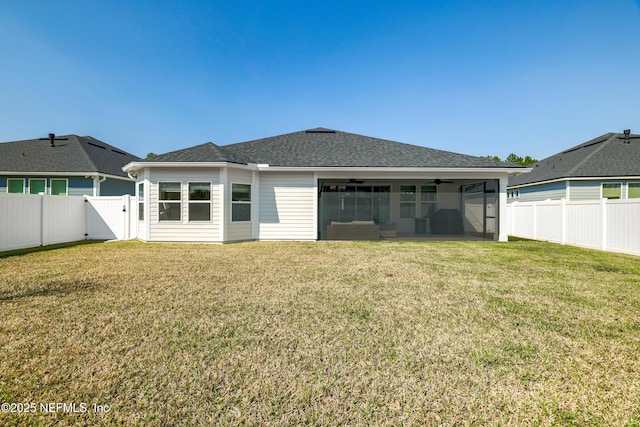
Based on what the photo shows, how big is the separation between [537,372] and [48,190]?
73.0 feet

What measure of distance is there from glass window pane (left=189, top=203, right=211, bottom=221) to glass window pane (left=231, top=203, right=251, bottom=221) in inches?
35.7

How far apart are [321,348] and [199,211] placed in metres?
9.51

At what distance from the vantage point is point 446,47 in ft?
43.2

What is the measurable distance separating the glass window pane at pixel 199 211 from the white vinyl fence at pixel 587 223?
13.9 metres

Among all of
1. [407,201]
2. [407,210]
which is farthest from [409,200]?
[407,210]

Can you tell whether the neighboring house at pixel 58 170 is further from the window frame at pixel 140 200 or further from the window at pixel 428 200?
Answer: the window at pixel 428 200

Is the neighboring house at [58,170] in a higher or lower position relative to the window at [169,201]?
higher

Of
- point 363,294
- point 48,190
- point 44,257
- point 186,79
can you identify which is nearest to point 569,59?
point 363,294

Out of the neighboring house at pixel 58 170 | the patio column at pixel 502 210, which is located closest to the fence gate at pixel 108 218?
the neighboring house at pixel 58 170

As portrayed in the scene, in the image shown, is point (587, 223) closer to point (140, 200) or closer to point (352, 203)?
point (352, 203)

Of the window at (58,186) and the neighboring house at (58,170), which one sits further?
the window at (58,186)

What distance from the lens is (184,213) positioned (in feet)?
36.0

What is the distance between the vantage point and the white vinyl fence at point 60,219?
8.96 metres

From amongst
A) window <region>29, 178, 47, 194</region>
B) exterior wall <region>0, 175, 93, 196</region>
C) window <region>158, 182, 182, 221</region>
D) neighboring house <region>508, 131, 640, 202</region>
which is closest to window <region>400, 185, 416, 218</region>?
window <region>158, 182, 182, 221</region>
